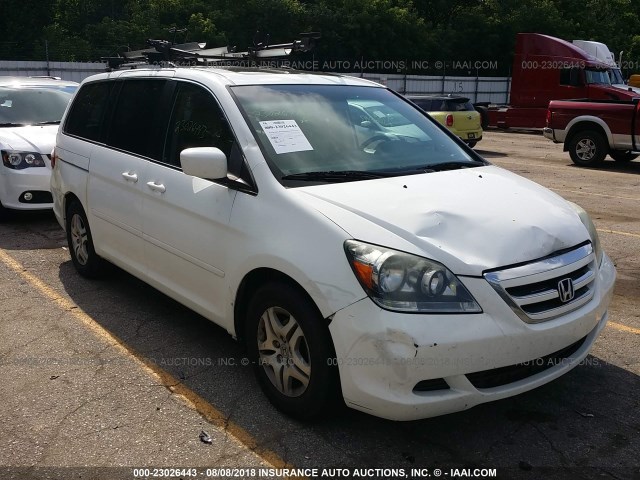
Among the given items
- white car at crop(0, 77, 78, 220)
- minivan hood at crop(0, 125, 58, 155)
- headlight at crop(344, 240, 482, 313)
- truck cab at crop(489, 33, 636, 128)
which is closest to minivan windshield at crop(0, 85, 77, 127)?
white car at crop(0, 77, 78, 220)

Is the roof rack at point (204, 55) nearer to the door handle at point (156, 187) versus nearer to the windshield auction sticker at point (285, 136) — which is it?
the door handle at point (156, 187)

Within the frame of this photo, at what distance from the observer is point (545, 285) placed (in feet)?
10.0

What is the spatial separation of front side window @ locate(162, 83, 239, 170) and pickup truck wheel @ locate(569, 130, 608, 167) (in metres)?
11.6

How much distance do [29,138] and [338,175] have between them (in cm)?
565

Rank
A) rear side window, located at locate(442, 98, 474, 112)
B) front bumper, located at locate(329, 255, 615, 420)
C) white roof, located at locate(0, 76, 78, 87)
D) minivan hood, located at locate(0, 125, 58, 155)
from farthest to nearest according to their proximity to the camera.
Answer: rear side window, located at locate(442, 98, 474, 112)
white roof, located at locate(0, 76, 78, 87)
minivan hood, located at locate(0, 125, 58, 155)
front bumper, located at locate(329, 255, 615, 420)

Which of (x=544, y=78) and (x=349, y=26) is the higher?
(x=349, y=26)

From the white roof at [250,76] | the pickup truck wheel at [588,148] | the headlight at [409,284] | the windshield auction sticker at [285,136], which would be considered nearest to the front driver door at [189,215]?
the white roof at [250,76]

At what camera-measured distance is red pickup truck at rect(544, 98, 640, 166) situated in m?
13.1

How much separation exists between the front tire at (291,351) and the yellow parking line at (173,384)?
26cm

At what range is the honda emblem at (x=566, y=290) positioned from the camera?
122 inches

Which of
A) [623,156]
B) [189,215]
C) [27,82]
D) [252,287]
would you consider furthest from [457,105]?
[252,287]

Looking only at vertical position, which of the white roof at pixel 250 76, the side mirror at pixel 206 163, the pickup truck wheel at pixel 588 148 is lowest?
the pickup truck wheel at pixel 588 148

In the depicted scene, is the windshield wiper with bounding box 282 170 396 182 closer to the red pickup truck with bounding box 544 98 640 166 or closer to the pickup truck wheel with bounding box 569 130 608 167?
A: the red pickup truck with bounding box 544 98 640 166

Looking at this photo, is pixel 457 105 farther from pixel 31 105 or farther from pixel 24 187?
pixel 24 187
